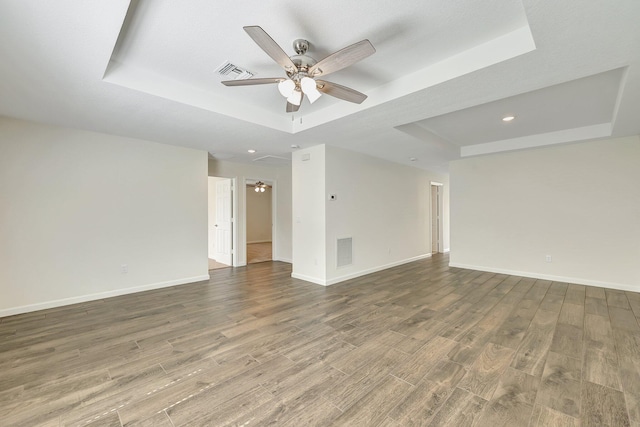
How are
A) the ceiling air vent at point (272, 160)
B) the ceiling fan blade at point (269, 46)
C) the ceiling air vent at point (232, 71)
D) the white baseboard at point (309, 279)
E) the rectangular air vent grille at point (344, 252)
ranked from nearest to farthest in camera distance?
1. the ceiling fan blade at point (269, 46)
2. the ceiling air vent at point (232, 71)
3. the white baseboard at point (309, 279)
4. the rectangular air vent grille at point (344, 252)
5. the ceiling air vent at point (272, 160)

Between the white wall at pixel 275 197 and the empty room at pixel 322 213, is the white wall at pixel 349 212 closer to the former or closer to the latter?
the empty room at pixel 322 213

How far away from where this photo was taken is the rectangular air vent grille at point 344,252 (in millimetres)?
4843

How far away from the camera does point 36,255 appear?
3430mm

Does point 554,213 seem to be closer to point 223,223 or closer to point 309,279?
point 309,279

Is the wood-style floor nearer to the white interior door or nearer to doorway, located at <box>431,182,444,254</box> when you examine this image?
the white interior door

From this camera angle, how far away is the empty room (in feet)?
5.79

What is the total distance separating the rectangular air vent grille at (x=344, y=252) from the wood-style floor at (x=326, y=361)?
0.99m

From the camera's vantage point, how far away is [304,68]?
2.12 m

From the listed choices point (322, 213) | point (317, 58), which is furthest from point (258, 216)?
point (317, 58)

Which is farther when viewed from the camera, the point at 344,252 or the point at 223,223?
the point at 223,223

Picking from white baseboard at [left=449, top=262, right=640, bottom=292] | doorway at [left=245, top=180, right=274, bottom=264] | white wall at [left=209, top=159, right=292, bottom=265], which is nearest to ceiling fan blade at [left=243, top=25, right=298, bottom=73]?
white wall at [left=209, top=159, right=292, bottom=265]

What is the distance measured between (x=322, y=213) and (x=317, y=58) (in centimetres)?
267

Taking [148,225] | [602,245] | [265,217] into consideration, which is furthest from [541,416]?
[265,217]

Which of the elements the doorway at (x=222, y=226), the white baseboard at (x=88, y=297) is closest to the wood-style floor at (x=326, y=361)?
the white baseboard at (x=88, y=297)
